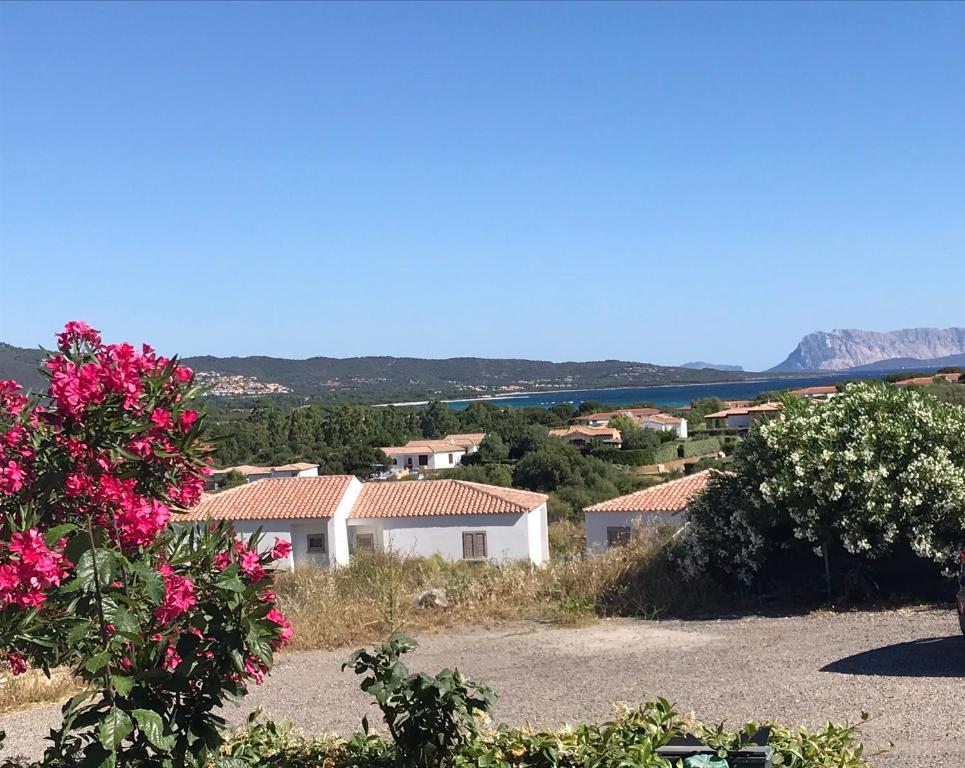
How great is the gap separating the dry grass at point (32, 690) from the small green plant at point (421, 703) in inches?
217

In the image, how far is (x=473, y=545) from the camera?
111ft

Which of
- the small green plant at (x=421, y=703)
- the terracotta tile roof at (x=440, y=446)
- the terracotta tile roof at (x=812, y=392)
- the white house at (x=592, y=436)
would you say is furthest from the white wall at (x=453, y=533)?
the white house at (x=592, y=436)

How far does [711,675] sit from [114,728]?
19.7 ft

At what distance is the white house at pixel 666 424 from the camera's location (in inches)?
3275

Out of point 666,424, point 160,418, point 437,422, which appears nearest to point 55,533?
point 160,418

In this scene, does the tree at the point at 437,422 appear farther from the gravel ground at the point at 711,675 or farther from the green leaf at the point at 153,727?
the green leaf at the point at 153,727

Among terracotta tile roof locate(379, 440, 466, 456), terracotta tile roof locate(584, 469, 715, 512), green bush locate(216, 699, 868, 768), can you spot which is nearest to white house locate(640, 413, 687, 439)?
terracotta tile roof locate(379, 440, 466, 456)

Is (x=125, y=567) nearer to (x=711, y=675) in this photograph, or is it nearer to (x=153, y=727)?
(x=153, y=727)

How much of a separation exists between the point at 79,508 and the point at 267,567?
680mm

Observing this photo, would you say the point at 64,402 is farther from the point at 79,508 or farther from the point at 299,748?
the point at 299,748

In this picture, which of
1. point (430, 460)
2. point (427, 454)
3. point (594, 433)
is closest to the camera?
point (430, 460)

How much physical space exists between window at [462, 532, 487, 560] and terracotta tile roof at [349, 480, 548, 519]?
80 cm

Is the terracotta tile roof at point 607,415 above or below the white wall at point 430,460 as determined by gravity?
above

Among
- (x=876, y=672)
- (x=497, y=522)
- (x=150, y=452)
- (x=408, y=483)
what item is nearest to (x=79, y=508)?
(x=150, y=452)
